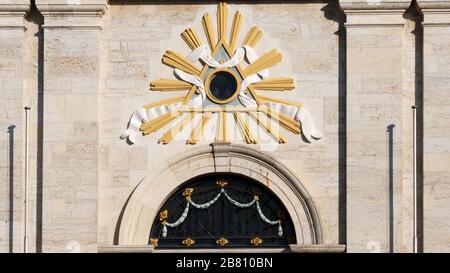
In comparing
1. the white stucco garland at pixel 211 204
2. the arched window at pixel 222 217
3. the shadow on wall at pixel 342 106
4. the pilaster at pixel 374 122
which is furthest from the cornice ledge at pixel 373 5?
the white stucco garland at pixel 211 204

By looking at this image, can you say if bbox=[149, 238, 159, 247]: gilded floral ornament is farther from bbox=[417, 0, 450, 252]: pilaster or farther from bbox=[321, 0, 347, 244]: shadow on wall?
bbox=[417, 0, 450, 252]: pilaster

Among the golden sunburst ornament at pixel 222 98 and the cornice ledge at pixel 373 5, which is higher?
the cornice ledge at pixel 373 5

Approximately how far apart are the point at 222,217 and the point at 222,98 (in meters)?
2.11

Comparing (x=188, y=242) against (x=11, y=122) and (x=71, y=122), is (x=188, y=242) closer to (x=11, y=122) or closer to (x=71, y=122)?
(x=71, y=122)

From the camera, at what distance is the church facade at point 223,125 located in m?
61.0

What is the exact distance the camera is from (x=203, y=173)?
61312mm

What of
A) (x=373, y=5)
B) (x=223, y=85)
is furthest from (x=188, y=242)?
(x=373, y=5)

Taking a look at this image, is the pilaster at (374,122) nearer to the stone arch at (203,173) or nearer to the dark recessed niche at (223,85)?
the stone arch at (203,173)

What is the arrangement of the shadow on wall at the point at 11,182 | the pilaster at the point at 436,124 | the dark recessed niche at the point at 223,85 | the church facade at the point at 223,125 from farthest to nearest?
1. the dark recessed niche at the point at 223,85
2. the shadow on wall at the point at 11,182
3. the church facade at the point at 223,125
4. the pilaster at the point at 436,124

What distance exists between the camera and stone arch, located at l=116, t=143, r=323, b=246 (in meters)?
61.1

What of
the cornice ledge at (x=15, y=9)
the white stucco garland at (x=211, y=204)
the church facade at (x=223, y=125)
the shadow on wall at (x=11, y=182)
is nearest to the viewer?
the church facade at (x=223, y=125)

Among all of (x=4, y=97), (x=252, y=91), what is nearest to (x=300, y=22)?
(x=252, y=91)

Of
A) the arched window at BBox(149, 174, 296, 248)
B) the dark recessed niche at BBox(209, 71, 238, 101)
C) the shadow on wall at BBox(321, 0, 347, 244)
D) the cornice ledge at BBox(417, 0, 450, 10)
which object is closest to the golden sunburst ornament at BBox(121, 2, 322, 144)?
the dark recessed niche at BBox(209, 71, 238, 101)

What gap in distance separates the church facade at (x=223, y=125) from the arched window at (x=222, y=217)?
2 centimetres
